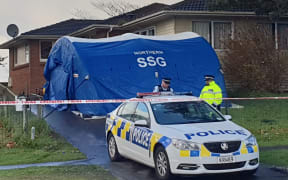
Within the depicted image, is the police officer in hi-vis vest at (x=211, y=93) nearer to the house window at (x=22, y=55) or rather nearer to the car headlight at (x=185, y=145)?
the car headlight at (x=185, y=145)

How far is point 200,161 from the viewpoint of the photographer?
25.7ft

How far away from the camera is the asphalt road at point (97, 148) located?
28.5 feet

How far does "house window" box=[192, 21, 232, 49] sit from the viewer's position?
909 inches

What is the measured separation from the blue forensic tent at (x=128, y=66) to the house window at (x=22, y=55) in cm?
1392

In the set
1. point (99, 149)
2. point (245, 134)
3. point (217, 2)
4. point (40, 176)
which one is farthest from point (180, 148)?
point (217, 2)

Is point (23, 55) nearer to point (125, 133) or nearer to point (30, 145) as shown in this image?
point (30, 145)

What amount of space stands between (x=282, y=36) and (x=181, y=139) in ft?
55.9

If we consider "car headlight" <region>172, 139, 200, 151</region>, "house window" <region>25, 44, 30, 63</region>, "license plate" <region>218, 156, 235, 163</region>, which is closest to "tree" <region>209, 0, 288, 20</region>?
"license plate" <region>218, 156, 235, 163</region>

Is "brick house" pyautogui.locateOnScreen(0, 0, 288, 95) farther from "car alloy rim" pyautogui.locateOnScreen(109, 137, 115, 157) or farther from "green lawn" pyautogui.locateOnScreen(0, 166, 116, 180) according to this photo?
"green lawn" pyautogui.locateOnScreen(0, 166, 116, 180)

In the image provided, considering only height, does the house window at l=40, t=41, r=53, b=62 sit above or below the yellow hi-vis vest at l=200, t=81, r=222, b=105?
above

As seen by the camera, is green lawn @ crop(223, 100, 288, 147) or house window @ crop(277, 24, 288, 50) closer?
green lawn @ crop(223, 100, 288, 147)

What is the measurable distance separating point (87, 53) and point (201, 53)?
4605 mm

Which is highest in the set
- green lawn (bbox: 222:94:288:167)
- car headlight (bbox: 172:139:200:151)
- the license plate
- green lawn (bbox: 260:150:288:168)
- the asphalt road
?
car headlight (bbox: 172:139:200:151)

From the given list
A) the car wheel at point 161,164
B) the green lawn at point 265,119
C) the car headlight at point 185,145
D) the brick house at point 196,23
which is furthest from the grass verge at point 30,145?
the brick house at point 196,23
